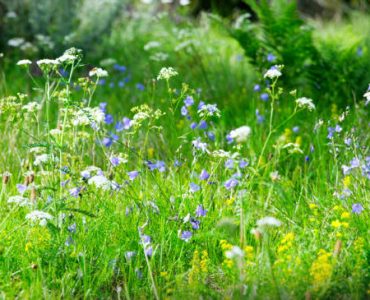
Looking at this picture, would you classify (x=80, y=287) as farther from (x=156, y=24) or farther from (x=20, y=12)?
(x=156, y=24)

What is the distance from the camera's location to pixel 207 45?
19.5ft

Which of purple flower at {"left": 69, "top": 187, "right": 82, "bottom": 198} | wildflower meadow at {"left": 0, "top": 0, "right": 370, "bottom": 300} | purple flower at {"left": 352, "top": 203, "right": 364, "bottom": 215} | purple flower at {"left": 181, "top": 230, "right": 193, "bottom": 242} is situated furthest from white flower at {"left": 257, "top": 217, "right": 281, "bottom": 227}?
purple flower at {"left": 69, "top": 187, "right": 82, "bottom": 198}

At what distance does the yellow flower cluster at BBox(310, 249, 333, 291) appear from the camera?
7.00 feet

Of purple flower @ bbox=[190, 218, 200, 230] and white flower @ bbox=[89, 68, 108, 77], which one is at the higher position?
white flower @ bbox=[89, 68, 108, 77]

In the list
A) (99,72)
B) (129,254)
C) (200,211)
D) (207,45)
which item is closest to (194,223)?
(200,211)

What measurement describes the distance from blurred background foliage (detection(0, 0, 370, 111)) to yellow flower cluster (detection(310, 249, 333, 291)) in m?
2.23

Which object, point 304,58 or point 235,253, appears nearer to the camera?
point 235,253

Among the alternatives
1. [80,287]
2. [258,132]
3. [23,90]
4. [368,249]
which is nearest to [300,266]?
[368,249]

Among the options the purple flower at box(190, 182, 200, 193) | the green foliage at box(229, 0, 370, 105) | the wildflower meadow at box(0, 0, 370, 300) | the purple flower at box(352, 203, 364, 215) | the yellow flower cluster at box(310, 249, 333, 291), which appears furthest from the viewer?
the green foliage at box(229, 0, 370, 105)

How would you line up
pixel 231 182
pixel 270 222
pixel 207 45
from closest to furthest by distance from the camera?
1. pixel 270 222
2. pixel 231 182
3. pixel 207 45

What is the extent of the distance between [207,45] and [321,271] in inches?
157

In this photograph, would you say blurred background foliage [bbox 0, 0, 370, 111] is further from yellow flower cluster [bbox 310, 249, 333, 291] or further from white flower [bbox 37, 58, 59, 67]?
yellow flower cluster [bbox 310, 249, 333, 291]

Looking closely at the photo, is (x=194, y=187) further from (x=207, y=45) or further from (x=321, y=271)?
(x=207, y=45)

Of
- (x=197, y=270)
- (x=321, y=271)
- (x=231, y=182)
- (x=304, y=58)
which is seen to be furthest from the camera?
(x=304, y=58)
